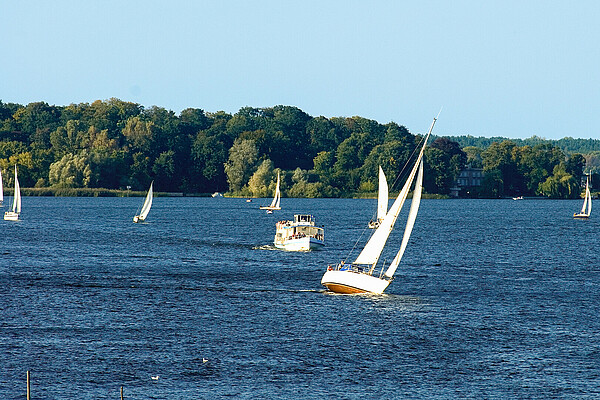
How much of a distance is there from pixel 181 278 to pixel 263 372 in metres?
38.3

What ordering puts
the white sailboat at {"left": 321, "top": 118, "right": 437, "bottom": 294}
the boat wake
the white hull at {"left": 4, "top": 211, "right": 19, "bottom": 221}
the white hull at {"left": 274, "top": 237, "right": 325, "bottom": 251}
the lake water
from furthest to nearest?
the white hull at {"left": 4, "top": 211, "right": 19, "bottom": 221} < the boat wake < the white hull at {"left": 274, "top": 237, "right": 325, "bottom": 251} < the white sailboat at {"left": 321, "top": 118, "right": 437, "bottom": 294} < the lake water

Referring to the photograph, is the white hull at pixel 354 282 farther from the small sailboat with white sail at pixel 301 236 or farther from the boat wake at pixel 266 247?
the boat wake at pixel 266 247

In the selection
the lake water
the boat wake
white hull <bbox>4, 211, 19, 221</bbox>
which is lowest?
the lake water

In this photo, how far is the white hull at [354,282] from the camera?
7081 cm

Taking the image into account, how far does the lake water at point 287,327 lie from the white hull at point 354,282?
32.4 inches

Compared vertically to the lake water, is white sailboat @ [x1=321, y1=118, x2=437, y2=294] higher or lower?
higher

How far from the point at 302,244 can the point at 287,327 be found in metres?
52.2

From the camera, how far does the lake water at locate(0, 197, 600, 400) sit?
4581cm

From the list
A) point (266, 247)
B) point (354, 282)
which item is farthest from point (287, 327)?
point (266, 247)

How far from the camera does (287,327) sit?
5947 centimetres

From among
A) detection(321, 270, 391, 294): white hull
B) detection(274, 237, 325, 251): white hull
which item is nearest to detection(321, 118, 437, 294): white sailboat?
detection(321, 270, 391, 294): white hull

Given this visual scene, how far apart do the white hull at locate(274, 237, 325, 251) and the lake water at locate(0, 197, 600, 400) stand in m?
1.74

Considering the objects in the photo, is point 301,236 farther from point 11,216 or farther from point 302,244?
point 11,216

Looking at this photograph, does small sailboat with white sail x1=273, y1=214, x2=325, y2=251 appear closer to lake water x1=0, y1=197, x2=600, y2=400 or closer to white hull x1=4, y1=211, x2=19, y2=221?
lake water x1=0, y1=197, x2=600, y2=400
